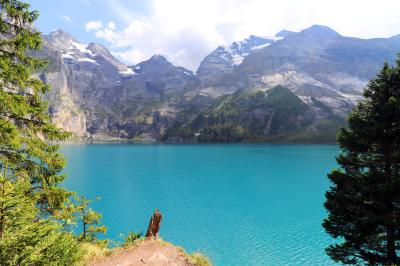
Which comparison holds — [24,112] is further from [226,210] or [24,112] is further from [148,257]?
[226,210]

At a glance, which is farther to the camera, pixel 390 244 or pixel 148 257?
pixel 390 244

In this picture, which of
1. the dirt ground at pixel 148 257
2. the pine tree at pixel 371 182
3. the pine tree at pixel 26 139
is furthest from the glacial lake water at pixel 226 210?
the pine tree at pixel 26 139

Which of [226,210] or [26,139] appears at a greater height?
[26,139]

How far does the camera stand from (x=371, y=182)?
2005 centimetres

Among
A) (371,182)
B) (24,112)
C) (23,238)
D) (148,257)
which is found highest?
(24,112)

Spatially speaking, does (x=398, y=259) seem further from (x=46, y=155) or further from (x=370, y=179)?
(x=46, y=155)

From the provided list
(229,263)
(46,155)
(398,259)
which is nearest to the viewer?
(46,155)

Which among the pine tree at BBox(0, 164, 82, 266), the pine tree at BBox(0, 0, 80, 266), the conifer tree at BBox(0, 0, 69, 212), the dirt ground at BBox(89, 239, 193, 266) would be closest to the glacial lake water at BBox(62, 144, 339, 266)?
the dirt ground at BBox(89, 239, 193, 266)

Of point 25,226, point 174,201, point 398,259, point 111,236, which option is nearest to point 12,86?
point 25,226

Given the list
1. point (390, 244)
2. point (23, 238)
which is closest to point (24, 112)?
point (23, 238)

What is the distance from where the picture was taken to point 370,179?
2006 centimetres

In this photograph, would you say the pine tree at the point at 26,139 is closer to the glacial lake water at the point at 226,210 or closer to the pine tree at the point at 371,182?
the pine tree at the point at 371,182

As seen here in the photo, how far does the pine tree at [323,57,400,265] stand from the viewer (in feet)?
62.3

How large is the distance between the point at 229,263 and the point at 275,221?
2205 centimetres
